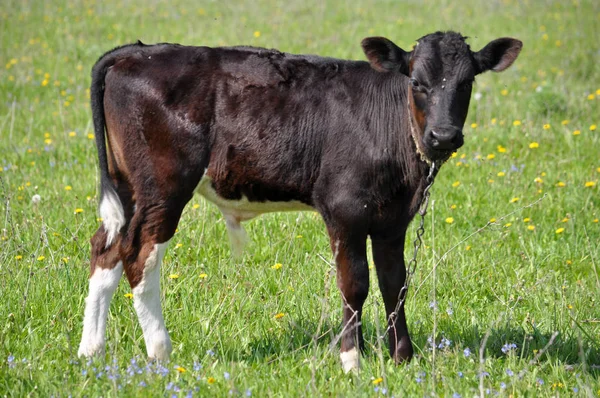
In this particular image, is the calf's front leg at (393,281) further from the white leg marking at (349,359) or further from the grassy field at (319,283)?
the white leg marking at (349,359)

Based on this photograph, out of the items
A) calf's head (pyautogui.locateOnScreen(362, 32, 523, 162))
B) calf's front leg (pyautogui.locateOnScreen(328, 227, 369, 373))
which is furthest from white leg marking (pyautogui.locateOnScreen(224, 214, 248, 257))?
calf's head (pyautogui.locateOnScreen(362, 32, 523, 162))

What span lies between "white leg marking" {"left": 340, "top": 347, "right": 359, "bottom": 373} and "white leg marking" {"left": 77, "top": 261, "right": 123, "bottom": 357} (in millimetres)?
1365

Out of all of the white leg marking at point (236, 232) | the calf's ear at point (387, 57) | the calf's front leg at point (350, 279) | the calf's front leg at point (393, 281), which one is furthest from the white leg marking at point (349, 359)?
the calf's ear at point (387, 57)

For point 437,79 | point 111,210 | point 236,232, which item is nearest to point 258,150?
point 236,232

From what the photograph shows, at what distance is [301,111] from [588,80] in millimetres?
8629

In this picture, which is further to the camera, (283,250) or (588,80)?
(588,80)

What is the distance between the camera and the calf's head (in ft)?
14.2

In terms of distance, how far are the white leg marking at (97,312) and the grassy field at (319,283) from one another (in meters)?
0.10

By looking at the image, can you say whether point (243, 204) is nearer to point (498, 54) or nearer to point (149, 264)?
point (149, 264)

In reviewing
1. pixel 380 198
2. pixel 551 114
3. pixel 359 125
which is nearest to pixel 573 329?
pixel 380 198

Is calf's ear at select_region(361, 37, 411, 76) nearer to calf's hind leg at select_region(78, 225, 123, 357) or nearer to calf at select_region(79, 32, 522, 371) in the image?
calf at select_region(79, 32, 522, 371)

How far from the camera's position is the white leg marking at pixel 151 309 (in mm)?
4621

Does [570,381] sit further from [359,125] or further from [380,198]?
[359,125]

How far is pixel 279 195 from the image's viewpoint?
477 cm
